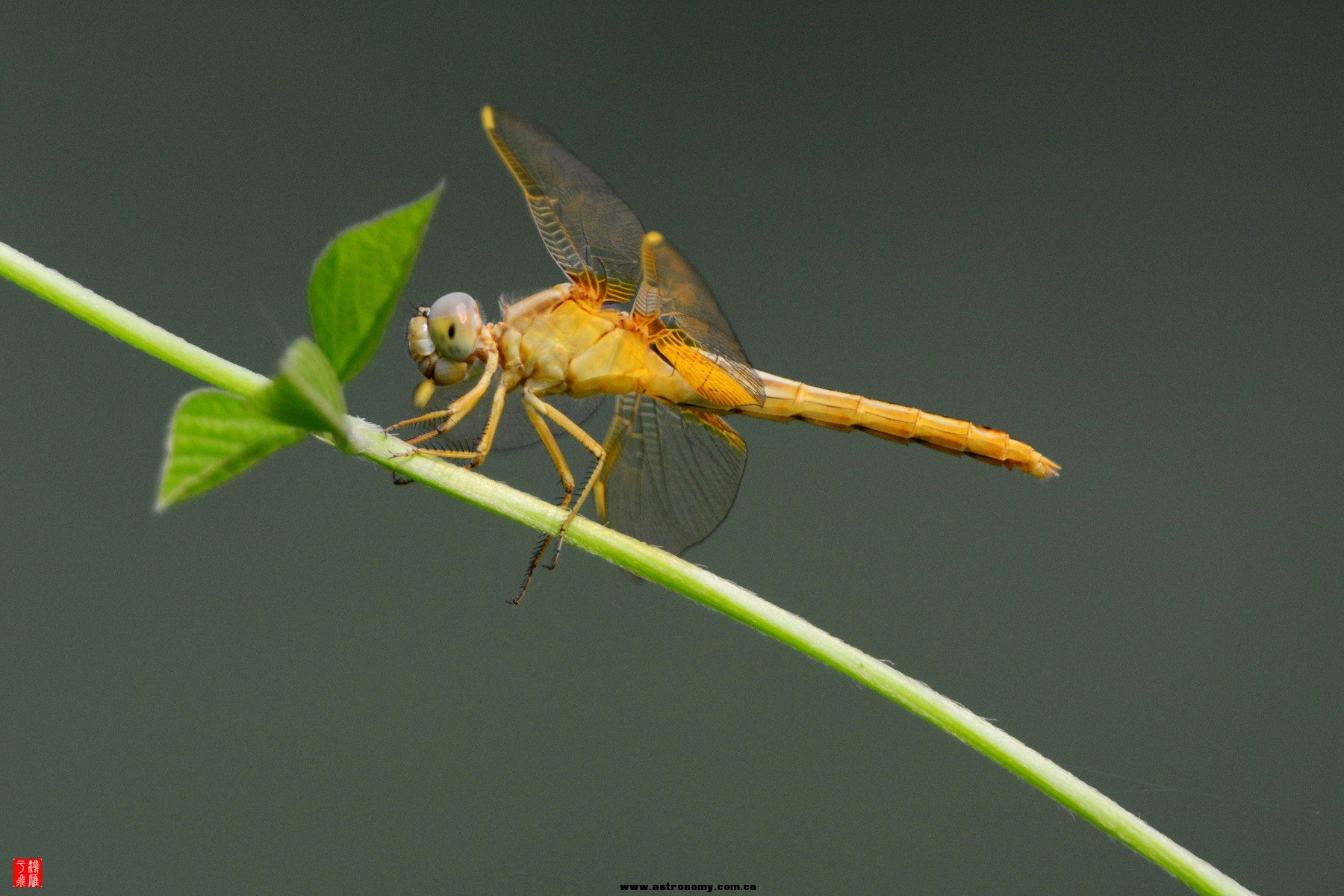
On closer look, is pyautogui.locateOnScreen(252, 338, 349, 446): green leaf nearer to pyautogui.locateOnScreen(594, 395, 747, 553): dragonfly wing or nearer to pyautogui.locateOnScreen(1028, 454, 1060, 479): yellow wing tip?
pyautogui.locateOnScreen(594, 395, 747, 553): dragonfly wing

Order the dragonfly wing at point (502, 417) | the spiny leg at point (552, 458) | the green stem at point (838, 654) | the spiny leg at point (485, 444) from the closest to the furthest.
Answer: the green stem at point (838, 654), the spiny leg at point (485, 444), the spiny leg at point (552, 458), the dragonfly wing at point (502, 417)

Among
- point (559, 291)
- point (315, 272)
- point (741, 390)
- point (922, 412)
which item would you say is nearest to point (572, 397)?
point (559, 291)

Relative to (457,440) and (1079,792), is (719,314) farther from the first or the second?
(1079,792)


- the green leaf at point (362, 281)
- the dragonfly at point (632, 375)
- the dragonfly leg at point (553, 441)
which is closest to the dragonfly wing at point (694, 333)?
the dragonfly at point (632, 375)

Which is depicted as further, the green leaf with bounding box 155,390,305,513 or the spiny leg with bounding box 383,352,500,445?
the spiny leg with bounding box 383,352,500,445

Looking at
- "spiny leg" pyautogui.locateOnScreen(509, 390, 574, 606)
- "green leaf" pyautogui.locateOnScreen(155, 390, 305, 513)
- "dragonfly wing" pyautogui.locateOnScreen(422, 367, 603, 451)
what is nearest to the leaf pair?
"green leaf" pyautogui.locateOnScreen(155, 390, 305, 513)

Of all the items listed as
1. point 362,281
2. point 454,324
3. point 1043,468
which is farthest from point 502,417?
point 362,281

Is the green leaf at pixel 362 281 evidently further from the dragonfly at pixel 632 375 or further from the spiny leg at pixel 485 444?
the dragonfly at pixel 632 375
